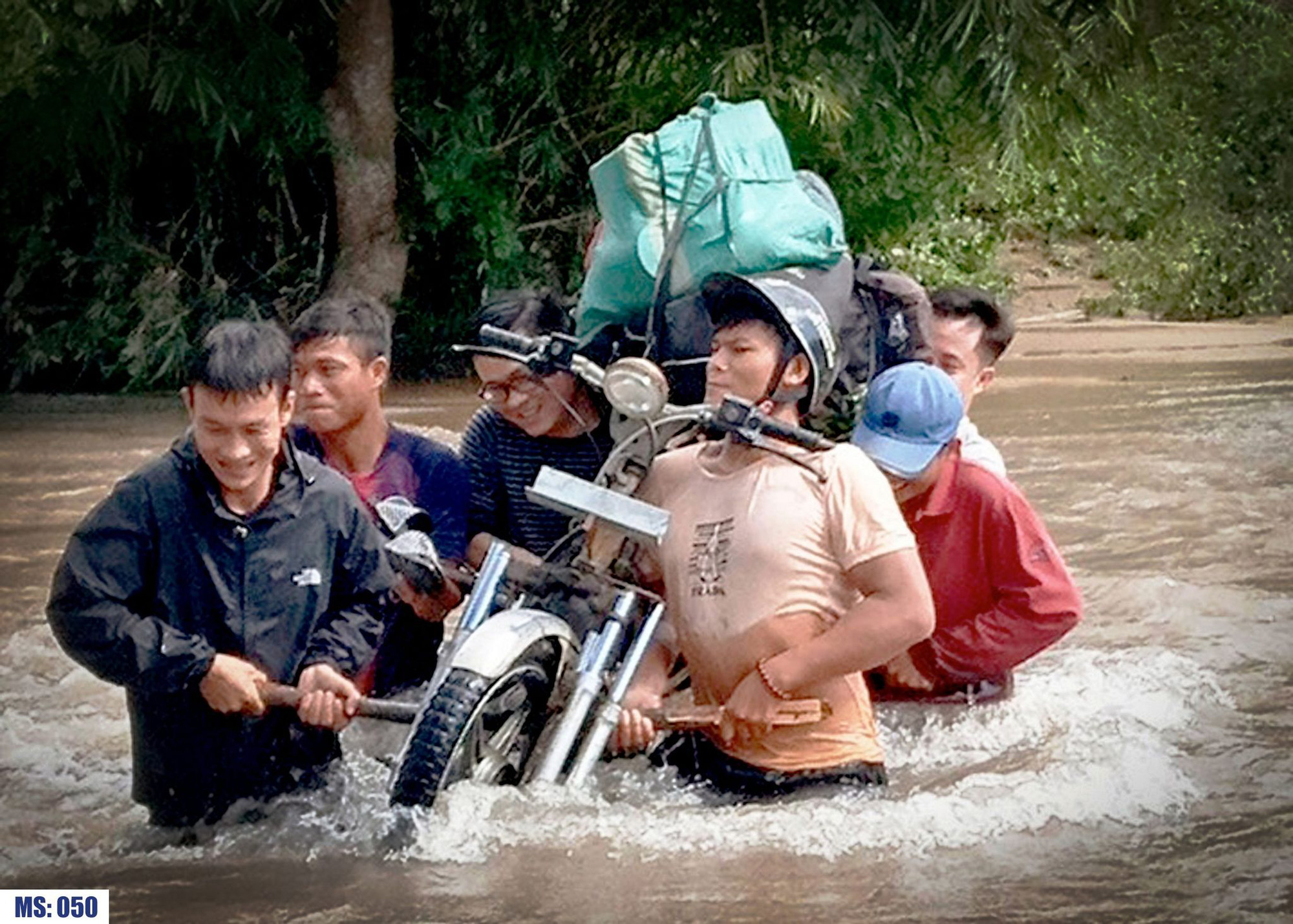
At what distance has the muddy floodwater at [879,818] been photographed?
435 centimetres

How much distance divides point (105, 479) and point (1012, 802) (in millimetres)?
6558

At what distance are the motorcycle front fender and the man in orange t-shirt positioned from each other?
22cm

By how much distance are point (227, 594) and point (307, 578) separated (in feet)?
0.56

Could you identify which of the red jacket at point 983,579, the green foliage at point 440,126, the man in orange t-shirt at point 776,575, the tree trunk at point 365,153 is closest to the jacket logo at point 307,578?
the man in orange t-shirt at point 776,575

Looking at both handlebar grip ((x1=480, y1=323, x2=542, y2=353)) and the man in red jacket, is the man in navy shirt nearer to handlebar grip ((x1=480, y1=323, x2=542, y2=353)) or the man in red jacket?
handlebar grip ((x1=480, y1=323, x2=542, y2=353))

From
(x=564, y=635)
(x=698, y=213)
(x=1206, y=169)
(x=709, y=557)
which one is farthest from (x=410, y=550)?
(x=1206, y=169)

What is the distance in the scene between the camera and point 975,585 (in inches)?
213

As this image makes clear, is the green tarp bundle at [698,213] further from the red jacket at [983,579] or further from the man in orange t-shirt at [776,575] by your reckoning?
the red jacket at [983,579]

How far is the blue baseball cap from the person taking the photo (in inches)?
199

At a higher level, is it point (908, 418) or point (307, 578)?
point (908, 418)

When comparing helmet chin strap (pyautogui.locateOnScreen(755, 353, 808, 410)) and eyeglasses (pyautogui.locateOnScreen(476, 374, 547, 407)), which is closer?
helmet chin strap (pyautogui.locateOnScreen(755, 353, 808, 410))

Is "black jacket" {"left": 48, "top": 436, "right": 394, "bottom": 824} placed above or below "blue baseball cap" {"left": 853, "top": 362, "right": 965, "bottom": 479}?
below

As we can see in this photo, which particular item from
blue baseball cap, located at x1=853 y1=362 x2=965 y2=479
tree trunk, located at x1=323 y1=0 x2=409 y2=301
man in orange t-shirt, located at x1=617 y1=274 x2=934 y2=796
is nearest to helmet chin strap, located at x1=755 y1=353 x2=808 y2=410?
man in orange t-shirt, located at x1=617 y1=274 x2=934 y2=796

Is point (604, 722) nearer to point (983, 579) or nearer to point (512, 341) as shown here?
point (512, 341)
